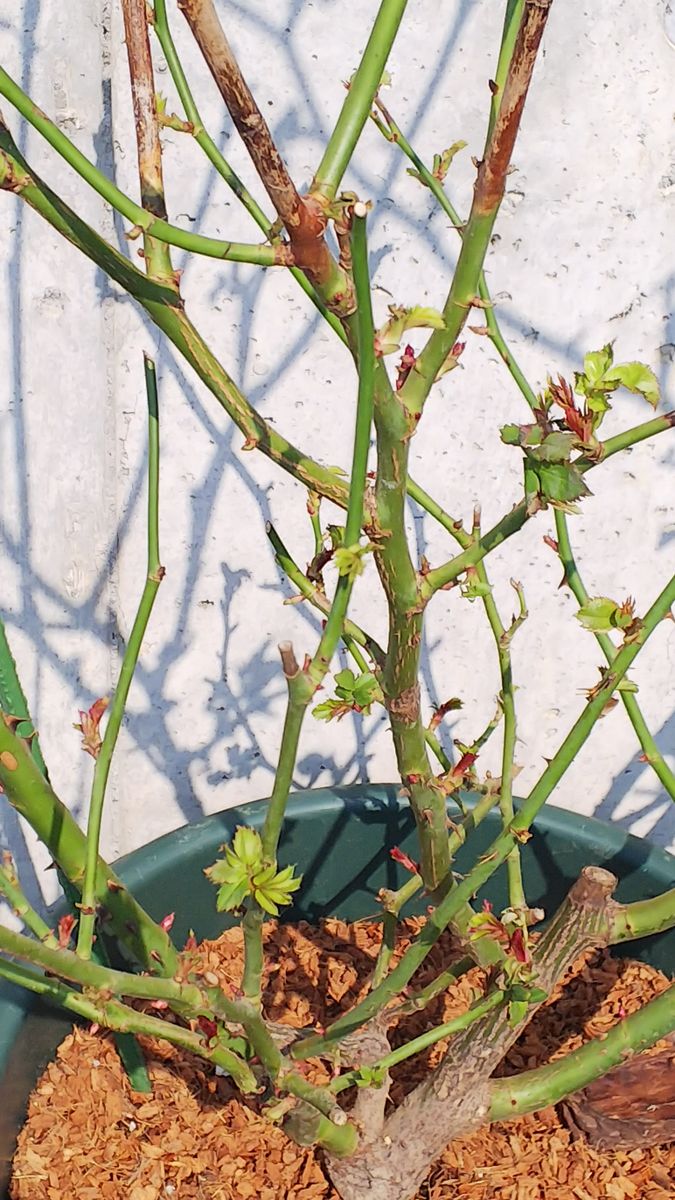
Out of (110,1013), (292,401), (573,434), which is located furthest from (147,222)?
(292,401)

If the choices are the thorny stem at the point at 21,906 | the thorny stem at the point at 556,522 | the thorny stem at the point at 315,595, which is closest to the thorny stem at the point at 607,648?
the thorny stem at the point at 556,522

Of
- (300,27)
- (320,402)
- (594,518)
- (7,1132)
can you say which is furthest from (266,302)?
(7,1132)

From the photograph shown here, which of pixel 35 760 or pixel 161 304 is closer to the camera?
pixel 161 304

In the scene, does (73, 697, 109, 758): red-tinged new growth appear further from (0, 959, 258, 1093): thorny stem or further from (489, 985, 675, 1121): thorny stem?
(489, 985, 675, 1121): thorny stem

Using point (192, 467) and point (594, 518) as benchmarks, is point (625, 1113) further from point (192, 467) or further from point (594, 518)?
point (192, 467)

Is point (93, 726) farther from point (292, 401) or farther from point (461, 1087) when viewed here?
point (292, 401)

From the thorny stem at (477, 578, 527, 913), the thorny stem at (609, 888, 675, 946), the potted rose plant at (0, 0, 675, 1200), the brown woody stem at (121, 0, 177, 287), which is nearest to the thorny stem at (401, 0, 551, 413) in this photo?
the potted rose plant at (0, 0, 675, 1200)
